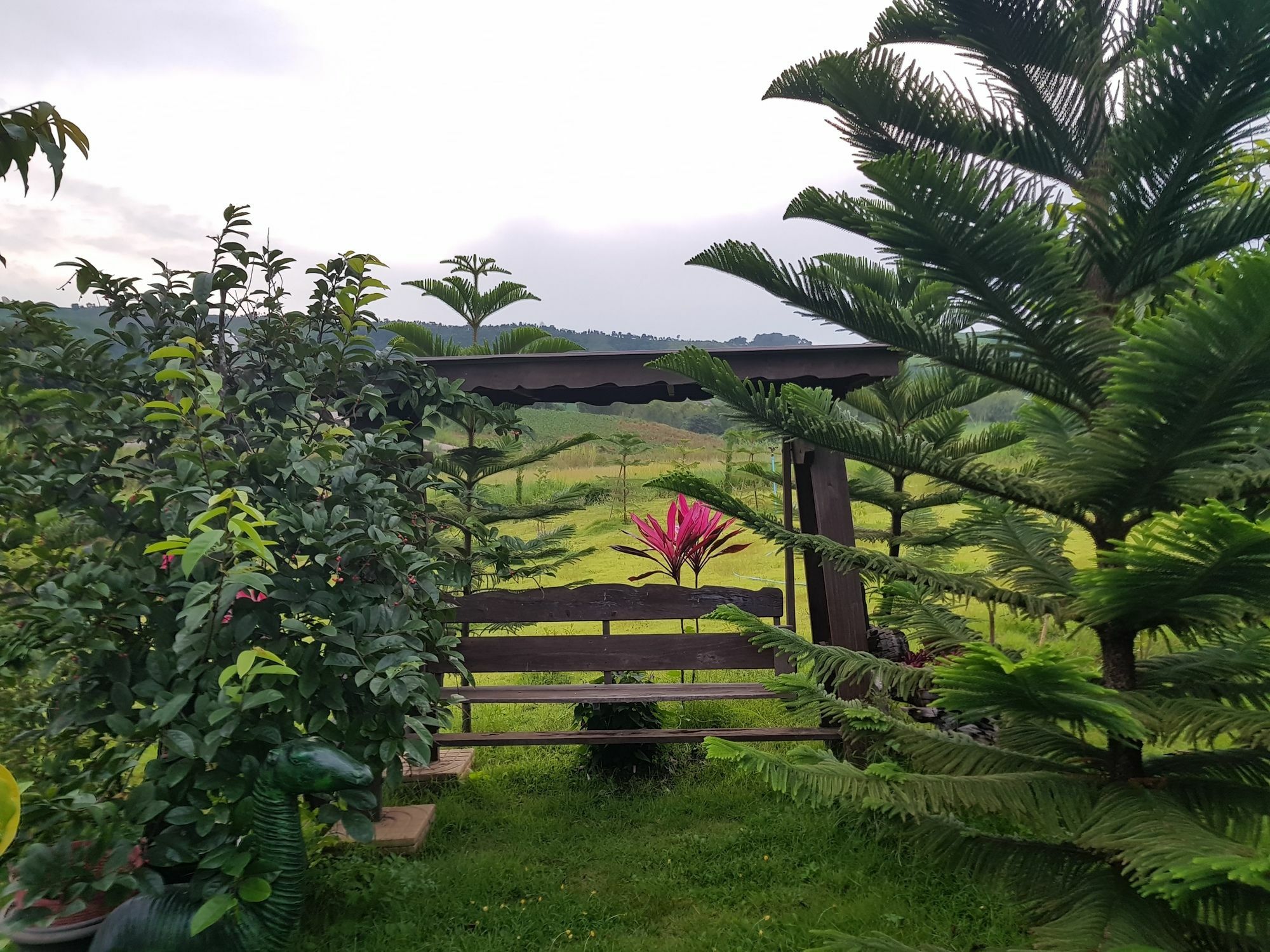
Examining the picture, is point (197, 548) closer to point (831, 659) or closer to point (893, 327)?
point (831, 659)

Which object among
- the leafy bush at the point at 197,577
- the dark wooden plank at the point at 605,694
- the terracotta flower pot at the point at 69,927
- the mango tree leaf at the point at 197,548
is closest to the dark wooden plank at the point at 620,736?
the dark wooden plank at the point at 605,694

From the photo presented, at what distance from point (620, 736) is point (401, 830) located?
99 cm

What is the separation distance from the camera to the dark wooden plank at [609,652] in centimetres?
338

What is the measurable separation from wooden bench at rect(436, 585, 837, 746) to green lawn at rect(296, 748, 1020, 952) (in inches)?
14.8

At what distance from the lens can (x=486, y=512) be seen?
4152 mm

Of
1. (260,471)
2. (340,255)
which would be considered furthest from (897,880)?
(340,255)

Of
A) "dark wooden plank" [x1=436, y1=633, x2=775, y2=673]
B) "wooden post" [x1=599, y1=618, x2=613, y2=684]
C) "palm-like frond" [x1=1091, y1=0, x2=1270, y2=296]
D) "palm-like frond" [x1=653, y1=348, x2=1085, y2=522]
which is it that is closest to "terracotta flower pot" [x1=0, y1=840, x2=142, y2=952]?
"dark wooden plank" [x1=436, y1=633, x2=775, y2=673]

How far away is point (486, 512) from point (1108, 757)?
3.41m

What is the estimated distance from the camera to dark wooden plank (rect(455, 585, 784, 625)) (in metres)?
3.52

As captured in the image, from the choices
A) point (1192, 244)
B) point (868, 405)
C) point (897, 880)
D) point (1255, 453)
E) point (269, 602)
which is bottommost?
point (897, 880)

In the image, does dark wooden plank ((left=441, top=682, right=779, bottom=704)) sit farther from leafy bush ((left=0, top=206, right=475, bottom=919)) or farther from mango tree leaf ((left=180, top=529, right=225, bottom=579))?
mango tree leaf ((left=180, top=529, right=225, bottom=579))

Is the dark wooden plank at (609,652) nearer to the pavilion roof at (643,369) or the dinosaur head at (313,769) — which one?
the pavilion roof at (643,369)

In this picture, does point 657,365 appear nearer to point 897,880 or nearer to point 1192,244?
point 1192,244

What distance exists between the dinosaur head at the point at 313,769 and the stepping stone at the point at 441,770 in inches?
78.5
